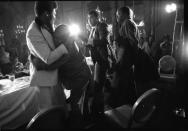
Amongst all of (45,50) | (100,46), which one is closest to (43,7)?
(45,50)

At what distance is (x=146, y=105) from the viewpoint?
1825 millimetres

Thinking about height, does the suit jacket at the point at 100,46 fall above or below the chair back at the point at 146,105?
above

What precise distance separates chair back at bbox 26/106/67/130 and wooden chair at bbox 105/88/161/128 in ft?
2.01

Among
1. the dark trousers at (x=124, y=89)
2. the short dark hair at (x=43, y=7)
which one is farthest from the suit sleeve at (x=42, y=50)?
the dark trousers at (x=124, y=89)

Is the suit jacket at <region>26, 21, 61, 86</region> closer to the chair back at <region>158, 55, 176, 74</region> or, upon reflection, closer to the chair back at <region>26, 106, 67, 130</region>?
the chair back at <region>26, 106, 67, 130</region>

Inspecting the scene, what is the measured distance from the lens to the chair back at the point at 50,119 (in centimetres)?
125

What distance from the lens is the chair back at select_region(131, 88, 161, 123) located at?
63.6 inches

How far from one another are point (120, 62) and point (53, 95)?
4.79 ft

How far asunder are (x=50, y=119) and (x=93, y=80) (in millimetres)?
756

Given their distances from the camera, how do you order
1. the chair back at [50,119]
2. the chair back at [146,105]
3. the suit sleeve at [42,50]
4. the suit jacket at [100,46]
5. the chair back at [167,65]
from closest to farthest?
the chair back at [50,119], the suit sleeve at [42,50], the chair back at [146,105], the suit jacket at [100,46], the chair back at [167,65]

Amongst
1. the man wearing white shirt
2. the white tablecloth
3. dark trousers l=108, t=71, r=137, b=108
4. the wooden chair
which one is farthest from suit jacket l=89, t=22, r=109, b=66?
the white tablecloth

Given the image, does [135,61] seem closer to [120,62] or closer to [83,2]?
[120,62]

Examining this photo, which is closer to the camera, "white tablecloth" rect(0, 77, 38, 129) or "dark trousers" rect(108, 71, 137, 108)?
"white tablecloth" rect(0, 77, 38, 129)

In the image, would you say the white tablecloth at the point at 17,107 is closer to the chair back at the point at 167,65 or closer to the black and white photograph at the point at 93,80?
the black and white photograph at the point at 93,80
